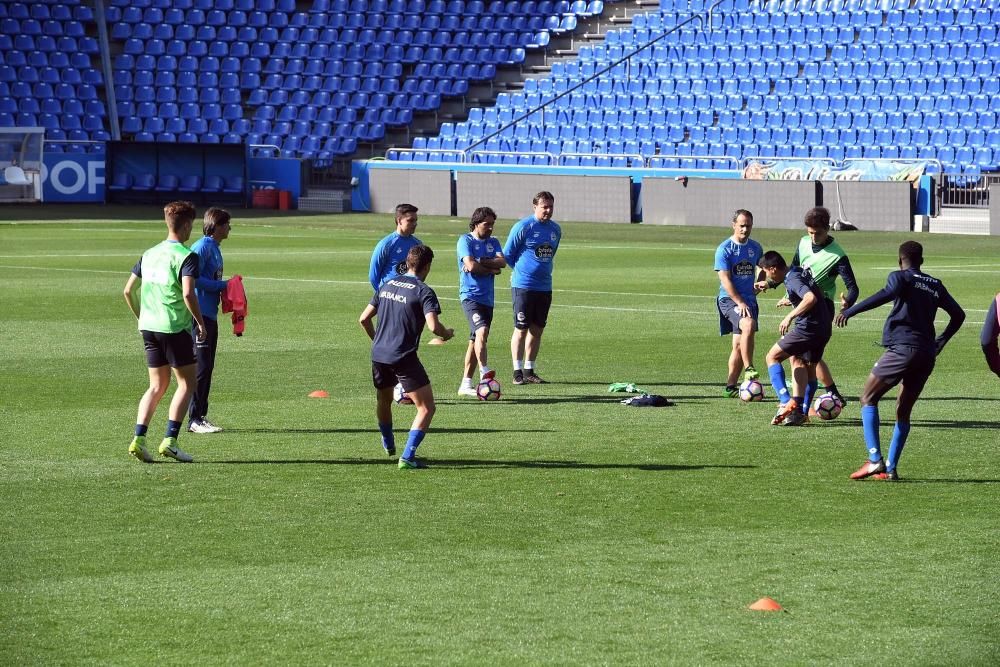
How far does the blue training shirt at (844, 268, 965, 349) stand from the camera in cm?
1096

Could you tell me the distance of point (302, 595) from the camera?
8164 millimetres

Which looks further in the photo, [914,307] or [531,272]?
[531,272]

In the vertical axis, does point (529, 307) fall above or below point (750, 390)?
above

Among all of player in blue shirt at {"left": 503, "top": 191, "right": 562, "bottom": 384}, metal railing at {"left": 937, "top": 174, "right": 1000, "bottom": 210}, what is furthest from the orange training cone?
metal railing at {"left": 937, "top": 174, "right": 1000, "bottom": 210}

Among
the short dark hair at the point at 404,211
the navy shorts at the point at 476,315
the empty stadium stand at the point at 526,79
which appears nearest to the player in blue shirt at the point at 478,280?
the navy shorts at the point at 476,315

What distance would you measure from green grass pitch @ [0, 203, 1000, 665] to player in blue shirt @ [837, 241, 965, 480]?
303 mm

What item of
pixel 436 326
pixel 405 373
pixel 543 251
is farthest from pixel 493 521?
pixel 543 251

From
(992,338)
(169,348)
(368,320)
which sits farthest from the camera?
(368,320)

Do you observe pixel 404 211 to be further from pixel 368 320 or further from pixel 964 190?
pixel 964 190

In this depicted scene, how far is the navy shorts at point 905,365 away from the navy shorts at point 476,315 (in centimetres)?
526

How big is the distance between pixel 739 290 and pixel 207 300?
16.7 ft

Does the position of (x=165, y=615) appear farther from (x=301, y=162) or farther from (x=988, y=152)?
(x=301, y=162)

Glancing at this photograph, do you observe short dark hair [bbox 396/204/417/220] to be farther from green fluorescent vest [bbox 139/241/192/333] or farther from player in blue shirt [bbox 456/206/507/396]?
green fluorescent vest [bbox 139/241/192/333]

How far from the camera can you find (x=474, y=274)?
1573 cm
